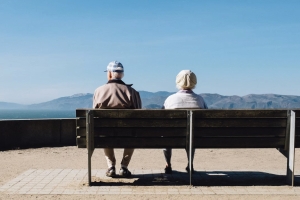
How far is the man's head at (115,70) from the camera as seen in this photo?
5.45m

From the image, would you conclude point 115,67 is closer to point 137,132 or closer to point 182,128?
point 137,132

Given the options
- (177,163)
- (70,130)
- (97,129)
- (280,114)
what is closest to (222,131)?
(280,114)

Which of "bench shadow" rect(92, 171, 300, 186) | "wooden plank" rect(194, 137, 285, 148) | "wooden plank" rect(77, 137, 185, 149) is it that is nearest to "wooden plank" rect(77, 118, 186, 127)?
"wooden plank" rect(77, 137, 185, 149)

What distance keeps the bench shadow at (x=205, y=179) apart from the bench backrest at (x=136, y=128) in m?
0.60

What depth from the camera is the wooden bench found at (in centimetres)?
481

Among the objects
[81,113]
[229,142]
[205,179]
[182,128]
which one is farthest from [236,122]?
[81,113]

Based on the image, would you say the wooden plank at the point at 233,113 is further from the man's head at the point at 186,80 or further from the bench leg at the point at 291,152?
the man's head at the point at 186,80

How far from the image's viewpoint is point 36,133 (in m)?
9.72

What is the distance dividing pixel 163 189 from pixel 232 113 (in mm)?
1361

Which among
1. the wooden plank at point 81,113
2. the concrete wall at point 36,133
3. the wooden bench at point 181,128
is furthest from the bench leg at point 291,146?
the concrete wall at point 36,133

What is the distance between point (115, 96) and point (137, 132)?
2.41ft

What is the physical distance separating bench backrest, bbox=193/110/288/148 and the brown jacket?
1.05 meters

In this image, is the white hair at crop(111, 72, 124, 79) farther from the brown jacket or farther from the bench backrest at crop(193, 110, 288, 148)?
the bench backrest at crop(193, 110, 288, 148)

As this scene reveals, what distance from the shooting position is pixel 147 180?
17.4 feet
